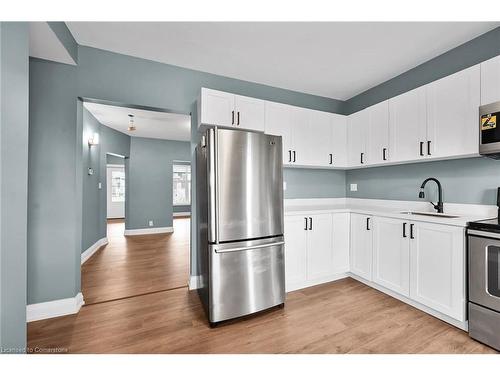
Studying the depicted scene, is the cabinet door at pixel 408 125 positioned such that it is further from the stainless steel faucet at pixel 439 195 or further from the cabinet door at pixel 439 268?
the cabinet door at pixel 439 268

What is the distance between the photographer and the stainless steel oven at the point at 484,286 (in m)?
1.70

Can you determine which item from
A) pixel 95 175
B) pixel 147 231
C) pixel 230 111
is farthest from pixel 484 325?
pixel 147 231

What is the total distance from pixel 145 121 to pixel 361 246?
4.81 meters

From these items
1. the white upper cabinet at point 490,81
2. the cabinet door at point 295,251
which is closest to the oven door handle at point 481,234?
the white upper cabinet at point 490,81

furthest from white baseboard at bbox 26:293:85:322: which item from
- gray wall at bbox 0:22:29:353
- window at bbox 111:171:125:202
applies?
window at bbox 111:171:125:202

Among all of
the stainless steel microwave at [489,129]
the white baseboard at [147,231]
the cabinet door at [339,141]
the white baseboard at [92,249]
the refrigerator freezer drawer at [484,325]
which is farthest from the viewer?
the white baseboard at [147,231]

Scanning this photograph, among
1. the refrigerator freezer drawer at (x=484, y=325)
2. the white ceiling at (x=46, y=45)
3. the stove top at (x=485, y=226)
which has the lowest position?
the refrigerator freezer drawer at (x=484, y=325)

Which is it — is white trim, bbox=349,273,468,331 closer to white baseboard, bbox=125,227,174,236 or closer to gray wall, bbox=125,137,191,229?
white baseboard, bbox=125,227,174,236

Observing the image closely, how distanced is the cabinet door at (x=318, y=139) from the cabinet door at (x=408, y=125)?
0.78 meters

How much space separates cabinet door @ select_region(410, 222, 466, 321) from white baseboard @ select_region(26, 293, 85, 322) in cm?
340

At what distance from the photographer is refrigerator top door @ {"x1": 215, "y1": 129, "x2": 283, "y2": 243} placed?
2.03 m

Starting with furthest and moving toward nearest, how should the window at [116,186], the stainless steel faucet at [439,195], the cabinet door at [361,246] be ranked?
the window at [116,186] < the cabinet door at [361,246] < the stainless steel faucet at [439,195]

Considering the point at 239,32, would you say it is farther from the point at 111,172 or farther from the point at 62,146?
the point at 111,172

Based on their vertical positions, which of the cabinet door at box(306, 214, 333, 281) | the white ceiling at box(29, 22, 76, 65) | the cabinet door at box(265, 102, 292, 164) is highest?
the white ceiling at box(29, 22, 76, 65)
